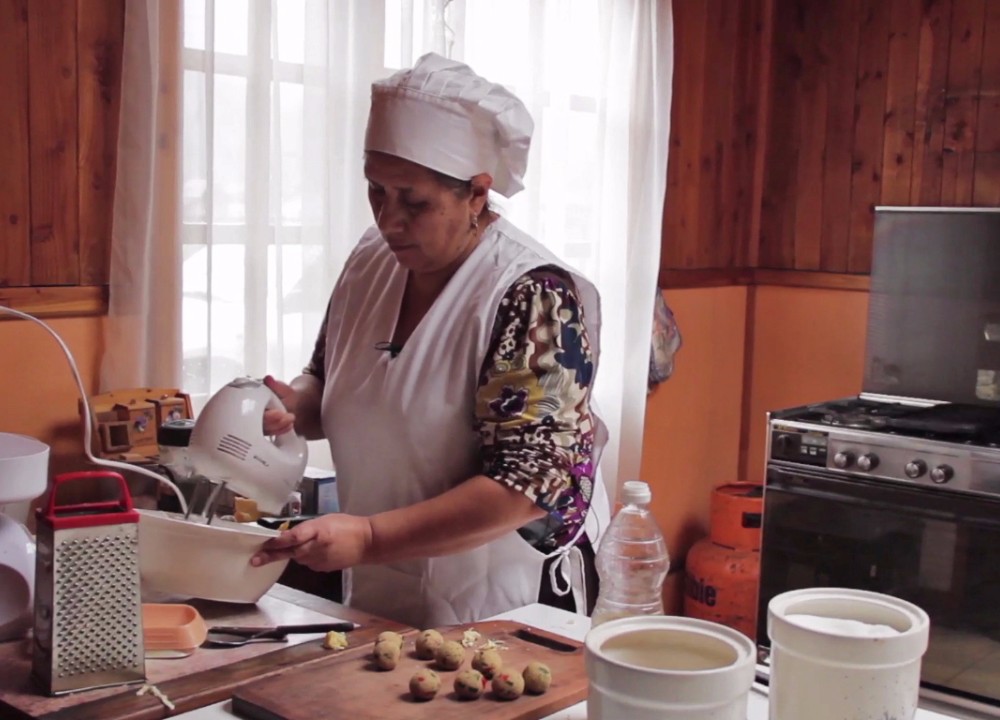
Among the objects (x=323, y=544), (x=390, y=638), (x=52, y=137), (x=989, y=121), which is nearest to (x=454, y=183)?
(x=323, y=544)

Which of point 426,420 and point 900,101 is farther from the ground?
point 900,101

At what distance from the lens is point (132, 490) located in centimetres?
221

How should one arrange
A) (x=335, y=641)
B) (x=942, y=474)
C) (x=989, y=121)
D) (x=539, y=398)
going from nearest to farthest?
(x=335, y=641) → (x=539, y=398) → (x=942, y=474) → (x=989, y=121)

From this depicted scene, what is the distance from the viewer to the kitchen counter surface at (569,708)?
4.15ft

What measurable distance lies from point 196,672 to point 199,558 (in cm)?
19

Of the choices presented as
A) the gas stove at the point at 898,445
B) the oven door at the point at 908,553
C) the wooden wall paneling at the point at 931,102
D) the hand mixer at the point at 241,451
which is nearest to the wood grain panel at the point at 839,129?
the wooden wall paneling at the point at 931,102

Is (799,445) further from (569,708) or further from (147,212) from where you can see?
(569,708)

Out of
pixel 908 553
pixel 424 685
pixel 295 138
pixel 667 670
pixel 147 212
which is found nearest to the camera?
pixel 667 670

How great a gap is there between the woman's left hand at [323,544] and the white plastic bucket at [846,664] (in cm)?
64

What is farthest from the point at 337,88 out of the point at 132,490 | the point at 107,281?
the point at 132,490

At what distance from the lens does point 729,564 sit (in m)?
3.73

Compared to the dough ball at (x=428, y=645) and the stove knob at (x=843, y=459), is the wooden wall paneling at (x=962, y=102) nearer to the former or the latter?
the stove knob at (x=843, y=459)

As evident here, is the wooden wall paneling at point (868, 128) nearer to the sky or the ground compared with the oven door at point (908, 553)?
nearer to the sky

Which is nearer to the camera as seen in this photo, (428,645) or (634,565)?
(428,645)
